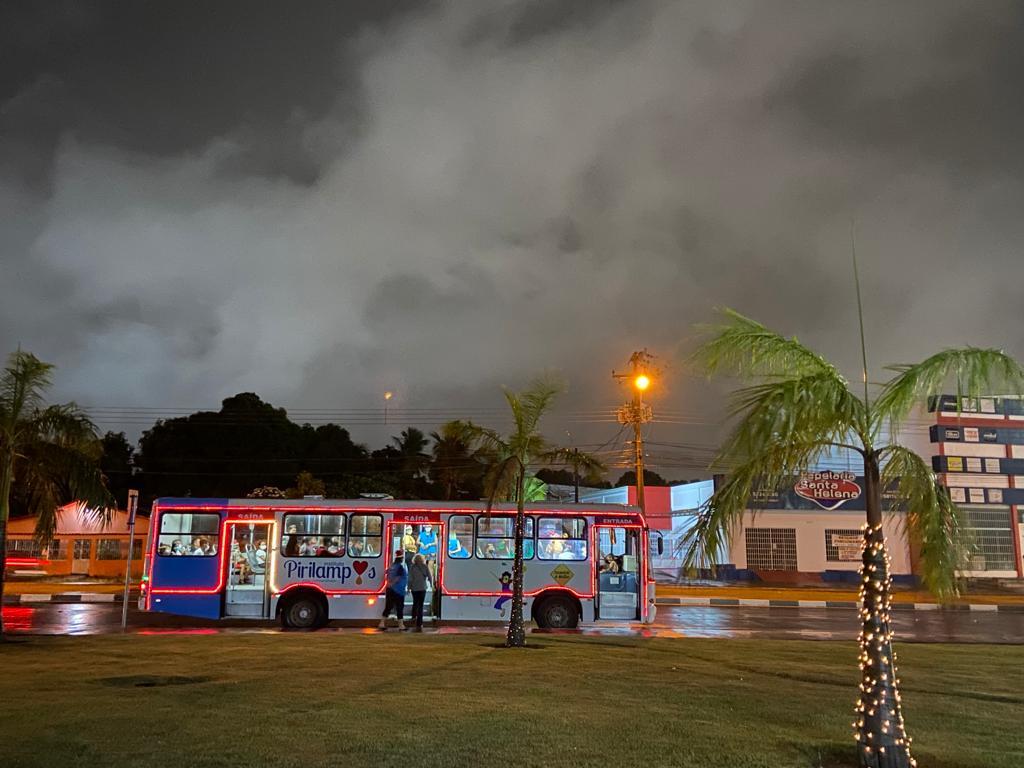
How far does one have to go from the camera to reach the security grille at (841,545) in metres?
37.9

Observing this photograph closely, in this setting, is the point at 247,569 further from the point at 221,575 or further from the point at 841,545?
the point at 841,545

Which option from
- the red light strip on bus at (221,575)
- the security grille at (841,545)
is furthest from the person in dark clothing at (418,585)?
the security grille at (841,545)

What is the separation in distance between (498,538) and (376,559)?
2644mm

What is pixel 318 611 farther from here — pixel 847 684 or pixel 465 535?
pixel 847 684

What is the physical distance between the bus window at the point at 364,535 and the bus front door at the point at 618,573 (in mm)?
4763

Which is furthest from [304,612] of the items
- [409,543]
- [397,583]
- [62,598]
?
[62,598]

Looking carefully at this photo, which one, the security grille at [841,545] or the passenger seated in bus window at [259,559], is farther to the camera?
the security grille at [841,545]

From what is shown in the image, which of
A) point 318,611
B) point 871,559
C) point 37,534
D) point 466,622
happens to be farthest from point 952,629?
point 37,534

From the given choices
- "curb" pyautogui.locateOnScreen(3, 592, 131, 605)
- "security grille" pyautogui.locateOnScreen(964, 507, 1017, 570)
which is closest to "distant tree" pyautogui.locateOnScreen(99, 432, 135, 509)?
"curb" pyautogui.locateOnScreen(3, 592, 131, 605)

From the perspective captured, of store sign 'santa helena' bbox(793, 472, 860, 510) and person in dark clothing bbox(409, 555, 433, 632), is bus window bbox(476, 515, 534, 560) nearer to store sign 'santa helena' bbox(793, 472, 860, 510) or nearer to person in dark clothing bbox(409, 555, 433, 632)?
person in dark clothing bbox(409, 555, 433, 632)

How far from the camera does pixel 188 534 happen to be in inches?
721

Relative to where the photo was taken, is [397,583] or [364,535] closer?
[397,583]

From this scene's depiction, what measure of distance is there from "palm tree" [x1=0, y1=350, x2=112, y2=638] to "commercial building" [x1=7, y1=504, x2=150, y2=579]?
22.9 m

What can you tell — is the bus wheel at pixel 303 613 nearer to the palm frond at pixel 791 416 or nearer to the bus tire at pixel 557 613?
the bus tire at pixel 557 613
